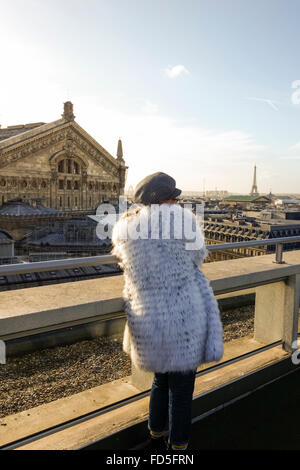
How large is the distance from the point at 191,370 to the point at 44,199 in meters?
30.7

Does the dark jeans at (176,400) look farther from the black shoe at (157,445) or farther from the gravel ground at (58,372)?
the gravel ground at (58,372)

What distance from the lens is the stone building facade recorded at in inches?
1121

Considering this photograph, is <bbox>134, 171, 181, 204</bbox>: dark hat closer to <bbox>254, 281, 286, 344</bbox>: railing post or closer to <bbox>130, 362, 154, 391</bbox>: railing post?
<bbox>130, 362, 154, 391</bbox>: railing post

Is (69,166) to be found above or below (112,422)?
above

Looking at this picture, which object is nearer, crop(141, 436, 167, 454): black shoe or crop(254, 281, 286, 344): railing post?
crop(141, 436, 167, 454): black shoe

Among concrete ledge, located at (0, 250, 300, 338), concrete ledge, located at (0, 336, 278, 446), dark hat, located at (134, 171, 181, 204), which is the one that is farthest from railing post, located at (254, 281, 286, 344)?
dark hat, located at (134, 171, 181, 204)

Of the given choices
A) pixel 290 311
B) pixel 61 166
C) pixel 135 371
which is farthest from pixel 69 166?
pixel 135 371

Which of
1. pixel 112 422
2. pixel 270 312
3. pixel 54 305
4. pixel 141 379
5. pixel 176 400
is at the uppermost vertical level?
pixel 54 305

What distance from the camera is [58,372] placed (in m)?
3.15

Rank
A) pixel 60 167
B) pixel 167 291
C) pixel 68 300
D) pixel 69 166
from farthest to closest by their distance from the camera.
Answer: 1. pixel 69 166
2. pixel 60 167
3. pixel 68 300
4. pixel 167 291

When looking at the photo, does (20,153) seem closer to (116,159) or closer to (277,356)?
(116,159)

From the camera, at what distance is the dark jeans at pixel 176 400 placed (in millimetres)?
2098

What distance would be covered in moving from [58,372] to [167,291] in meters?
1.70

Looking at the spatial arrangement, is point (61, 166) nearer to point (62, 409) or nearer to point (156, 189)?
point (62, 409)
